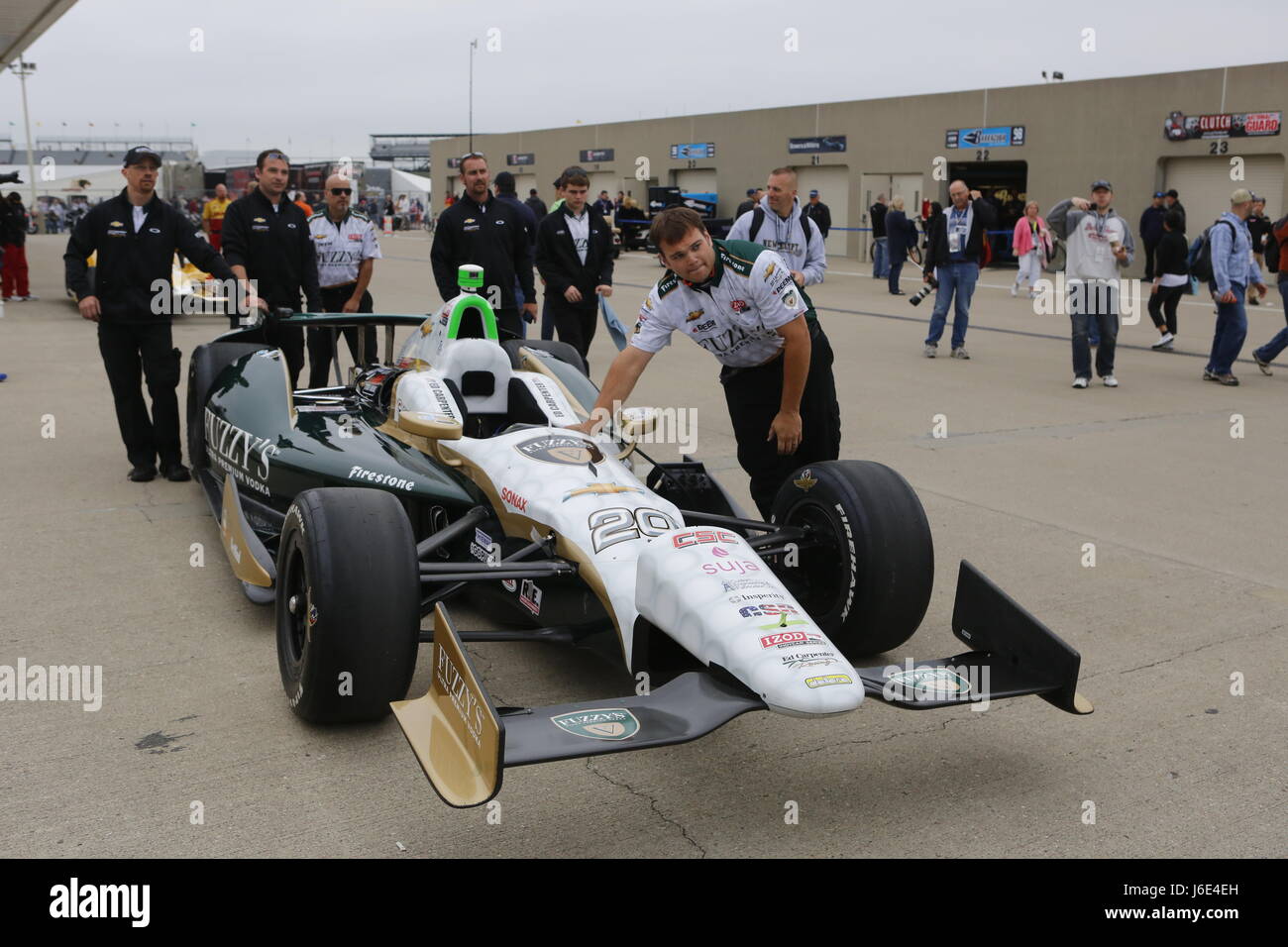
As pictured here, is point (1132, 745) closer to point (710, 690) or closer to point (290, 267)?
point (710, 690)

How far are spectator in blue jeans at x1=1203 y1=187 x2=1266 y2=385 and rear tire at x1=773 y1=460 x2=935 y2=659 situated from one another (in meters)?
7.53

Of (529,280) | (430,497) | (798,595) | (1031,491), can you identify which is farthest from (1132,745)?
(529,280)

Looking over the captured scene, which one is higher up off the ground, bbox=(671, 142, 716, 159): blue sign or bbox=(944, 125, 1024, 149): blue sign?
bbox=(671, 142, 716, 159): blue sign

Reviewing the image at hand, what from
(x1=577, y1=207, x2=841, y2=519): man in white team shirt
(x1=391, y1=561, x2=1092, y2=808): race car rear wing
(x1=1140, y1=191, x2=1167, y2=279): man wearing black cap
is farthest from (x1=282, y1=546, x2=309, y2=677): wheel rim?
(x1=1140, y1=191, x2=1167, y2=279): man wearing black cap

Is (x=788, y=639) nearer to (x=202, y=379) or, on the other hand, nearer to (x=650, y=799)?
(x=650, y=799)

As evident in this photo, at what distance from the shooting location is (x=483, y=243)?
8.29 m

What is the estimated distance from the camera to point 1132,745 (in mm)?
3639

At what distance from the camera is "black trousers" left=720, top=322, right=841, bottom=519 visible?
5.11 m

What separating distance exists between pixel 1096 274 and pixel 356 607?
869 centimetres

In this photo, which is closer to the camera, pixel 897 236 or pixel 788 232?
pixel 788 232

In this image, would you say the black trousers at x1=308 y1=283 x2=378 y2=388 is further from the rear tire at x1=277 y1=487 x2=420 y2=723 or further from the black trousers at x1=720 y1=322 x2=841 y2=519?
the rear tire at x1=277 y1=487 x2=420 y2=723

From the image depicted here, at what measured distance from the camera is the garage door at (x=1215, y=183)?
23625 millimetres

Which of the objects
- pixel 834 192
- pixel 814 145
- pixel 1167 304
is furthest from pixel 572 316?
pixel 814 145
